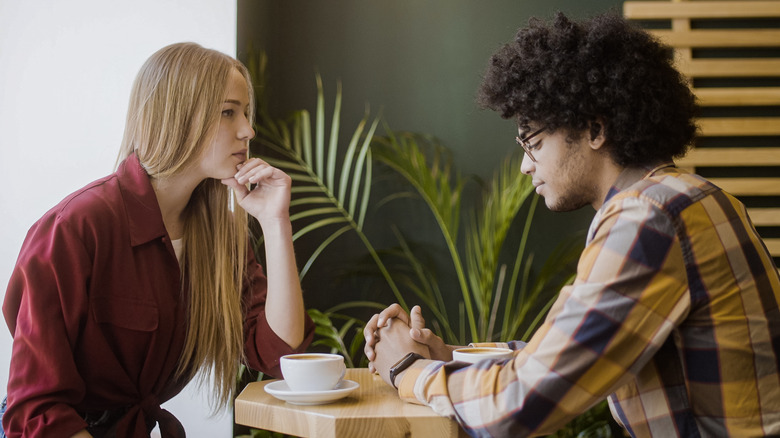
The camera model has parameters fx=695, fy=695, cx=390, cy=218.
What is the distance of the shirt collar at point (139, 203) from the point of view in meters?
1.59

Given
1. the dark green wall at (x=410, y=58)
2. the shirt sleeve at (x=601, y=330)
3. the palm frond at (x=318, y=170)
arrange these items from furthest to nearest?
the dark green wall at (x=410, y=58) < the palm frond at (x=318, y=170) < the shirt sleeve at (x=601, y=330)

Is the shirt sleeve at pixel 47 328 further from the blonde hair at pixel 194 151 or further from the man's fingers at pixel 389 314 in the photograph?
the man's fingers at pixel 389 314

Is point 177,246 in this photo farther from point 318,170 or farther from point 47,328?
point 318,170

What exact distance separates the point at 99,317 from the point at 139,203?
28 centimetres

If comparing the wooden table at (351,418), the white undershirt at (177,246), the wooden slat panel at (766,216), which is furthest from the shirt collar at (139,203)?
the wooden slat panel at (766,216)

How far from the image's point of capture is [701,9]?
316 centimetres

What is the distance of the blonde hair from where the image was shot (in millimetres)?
1663

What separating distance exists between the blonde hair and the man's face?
80cm

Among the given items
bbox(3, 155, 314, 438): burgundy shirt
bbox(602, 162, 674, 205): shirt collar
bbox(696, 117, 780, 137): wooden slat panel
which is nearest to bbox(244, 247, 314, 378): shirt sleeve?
bbox(3, 155, 314, 438): burgundy shirt

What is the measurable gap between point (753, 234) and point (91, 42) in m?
2.04

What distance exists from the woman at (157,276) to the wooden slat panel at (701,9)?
81.2 inches

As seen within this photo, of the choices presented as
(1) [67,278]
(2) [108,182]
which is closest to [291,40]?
(2) [108,182]

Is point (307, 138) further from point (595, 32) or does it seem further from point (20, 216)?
point (595, 32)

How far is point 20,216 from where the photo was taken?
7.16 feet
